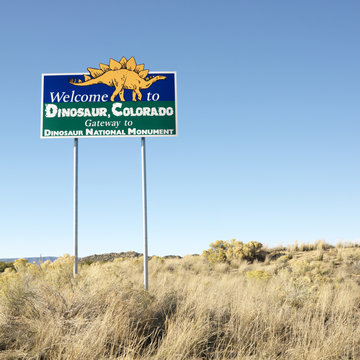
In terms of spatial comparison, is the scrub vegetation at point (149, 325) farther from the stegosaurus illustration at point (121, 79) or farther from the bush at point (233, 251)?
the bush at point (233, 251)

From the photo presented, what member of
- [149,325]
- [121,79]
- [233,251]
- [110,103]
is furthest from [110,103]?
[233,251]

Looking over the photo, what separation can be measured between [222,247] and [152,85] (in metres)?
17.2

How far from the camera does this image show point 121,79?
38.4 ft

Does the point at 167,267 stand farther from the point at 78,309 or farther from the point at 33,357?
the point at 33,357

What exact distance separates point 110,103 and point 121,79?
0.85m

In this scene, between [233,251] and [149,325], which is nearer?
[149,325]

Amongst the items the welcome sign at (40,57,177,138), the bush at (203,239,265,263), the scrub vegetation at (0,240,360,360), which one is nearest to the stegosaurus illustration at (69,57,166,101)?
the welcome sign at (40,57,177,138)

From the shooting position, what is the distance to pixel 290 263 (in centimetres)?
2303

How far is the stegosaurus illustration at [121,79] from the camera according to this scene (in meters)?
11.6

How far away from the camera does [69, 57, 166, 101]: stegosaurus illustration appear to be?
1159 cm

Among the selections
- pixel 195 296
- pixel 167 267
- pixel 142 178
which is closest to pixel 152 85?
pixel 142 178

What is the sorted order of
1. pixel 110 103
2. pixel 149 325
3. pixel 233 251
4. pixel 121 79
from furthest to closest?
pixel 233 251, pixel 121 79, pixel 110 103, pixel 149 325

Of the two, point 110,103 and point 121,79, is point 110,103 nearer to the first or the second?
point 110,103

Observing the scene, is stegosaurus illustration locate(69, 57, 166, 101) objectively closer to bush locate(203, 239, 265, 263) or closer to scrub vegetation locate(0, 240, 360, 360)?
scrub vegetation locate(0, 240, 360, 360)
